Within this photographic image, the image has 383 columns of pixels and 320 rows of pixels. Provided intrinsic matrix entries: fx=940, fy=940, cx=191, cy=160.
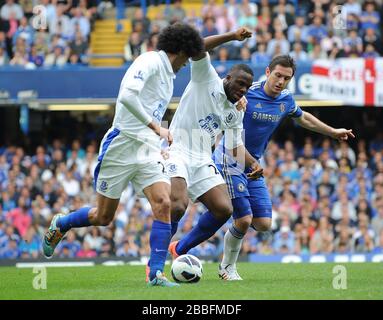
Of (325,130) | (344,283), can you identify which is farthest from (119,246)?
(344,283)

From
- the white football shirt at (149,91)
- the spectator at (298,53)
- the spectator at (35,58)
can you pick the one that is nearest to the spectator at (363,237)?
the spectator at (298,53)

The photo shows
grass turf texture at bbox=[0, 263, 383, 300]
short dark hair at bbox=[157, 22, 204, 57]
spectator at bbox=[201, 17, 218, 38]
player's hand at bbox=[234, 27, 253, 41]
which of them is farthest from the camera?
spectator at bbox=[201, 17, 218, 38]

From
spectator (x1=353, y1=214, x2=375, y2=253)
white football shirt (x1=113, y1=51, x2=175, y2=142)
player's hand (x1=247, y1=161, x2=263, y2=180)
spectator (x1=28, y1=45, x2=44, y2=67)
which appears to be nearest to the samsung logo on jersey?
player's hand (x1=247, y1=161, x2=263, y2=180)

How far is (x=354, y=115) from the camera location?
75.3ft

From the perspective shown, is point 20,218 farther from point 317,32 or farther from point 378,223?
point 317,32

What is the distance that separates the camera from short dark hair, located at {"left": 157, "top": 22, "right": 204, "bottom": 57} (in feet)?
30.3

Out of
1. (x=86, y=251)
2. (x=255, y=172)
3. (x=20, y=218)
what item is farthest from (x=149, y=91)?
(x=20, y=218)

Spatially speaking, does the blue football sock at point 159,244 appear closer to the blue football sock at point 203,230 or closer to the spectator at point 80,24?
the blue football sock at point 203,230

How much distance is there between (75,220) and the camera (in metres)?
10.1

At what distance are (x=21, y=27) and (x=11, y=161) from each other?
3496 millimetres

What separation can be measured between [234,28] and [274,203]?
473 centimetres

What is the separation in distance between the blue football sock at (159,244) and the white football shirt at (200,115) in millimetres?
1380

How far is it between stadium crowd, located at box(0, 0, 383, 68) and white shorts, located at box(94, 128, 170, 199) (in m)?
11.9

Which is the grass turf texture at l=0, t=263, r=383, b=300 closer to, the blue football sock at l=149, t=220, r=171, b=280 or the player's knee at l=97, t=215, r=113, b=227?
the blue football sock at l=149, t=220, r=171, b=280
